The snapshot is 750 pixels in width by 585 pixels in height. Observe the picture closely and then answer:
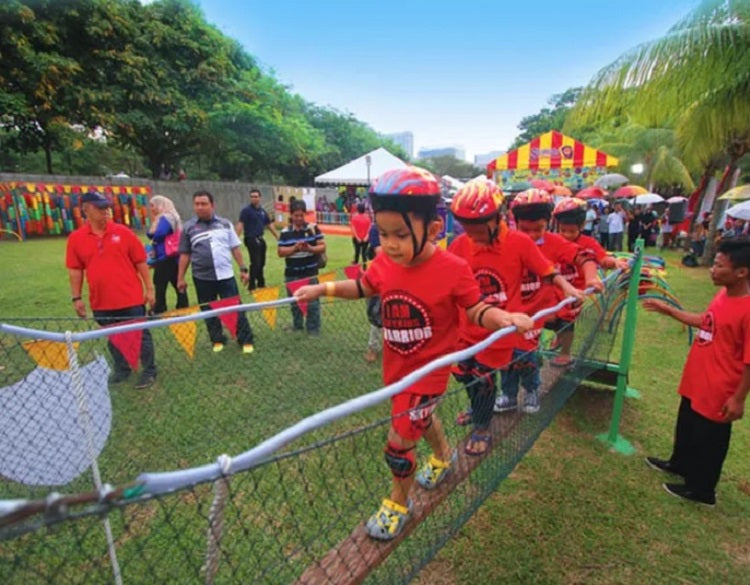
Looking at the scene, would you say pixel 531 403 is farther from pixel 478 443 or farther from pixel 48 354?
pixel 48 354

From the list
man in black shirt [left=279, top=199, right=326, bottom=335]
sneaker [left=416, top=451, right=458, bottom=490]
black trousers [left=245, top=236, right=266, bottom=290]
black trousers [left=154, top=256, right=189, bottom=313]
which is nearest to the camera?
sneaker [left=416, top=451, right=458, bottom=490]

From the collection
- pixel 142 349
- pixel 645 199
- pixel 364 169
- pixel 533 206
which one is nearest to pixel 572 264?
pixel 533 206

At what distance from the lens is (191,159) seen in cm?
3478

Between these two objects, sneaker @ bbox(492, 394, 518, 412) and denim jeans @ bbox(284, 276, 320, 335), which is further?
denim jeans @ bbox(284, 276, 320, 335)

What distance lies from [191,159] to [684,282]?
3384 cm

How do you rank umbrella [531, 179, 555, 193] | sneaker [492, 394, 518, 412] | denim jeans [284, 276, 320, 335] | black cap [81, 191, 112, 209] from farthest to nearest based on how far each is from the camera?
umbrella [531, 179, 555, 193] < denim jeans [284, 276, 320, 335] < black cap [81, 191, 112, 209] < sneaker [492, 394, 518, 412]

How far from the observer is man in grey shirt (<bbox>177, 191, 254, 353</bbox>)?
4887 millimetres

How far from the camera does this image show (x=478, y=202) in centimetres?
236

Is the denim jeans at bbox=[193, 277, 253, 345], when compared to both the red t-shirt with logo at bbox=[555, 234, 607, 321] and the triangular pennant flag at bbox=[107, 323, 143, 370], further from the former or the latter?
the red t-shirt with logo at bbox=[555, 234, 607, 321]

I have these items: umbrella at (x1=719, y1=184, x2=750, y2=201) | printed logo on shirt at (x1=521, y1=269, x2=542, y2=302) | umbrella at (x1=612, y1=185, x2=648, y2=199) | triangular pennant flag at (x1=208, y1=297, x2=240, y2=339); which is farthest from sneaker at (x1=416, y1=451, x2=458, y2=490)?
umbrella at (x1=612, y1=185, x2=648, y2=199)

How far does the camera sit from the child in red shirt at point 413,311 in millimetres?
1832

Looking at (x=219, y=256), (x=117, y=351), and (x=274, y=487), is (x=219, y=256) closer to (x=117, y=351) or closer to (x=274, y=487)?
(x=117, y=351)

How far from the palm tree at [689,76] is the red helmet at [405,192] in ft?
27.3

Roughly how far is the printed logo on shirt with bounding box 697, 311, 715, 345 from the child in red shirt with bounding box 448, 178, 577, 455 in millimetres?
876
